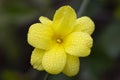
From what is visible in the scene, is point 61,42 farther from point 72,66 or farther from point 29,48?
point 29,48

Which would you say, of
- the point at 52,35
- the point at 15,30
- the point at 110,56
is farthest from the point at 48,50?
the point at 15,30

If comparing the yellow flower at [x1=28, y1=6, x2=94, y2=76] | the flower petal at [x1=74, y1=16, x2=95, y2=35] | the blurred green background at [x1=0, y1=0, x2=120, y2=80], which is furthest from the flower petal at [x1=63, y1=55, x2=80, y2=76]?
the blurred green background at [x1=0, y1=0, x2=120, y2=80]

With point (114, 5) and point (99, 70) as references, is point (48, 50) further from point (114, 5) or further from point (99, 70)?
point (114, 5)

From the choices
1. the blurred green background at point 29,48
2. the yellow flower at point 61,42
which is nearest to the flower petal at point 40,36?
the yellow flower at point 61,42

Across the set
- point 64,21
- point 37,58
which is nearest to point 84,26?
point 64,21

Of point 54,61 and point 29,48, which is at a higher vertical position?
point 54,61

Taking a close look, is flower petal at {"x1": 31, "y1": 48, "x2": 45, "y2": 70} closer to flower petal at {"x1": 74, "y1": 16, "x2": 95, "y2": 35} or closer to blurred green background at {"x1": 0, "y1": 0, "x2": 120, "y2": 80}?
flower petal at {"x1": 74, "y1": 16, "x2": 95, "y2": 35}
